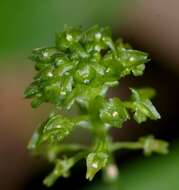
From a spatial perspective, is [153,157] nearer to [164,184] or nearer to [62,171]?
[164,184]

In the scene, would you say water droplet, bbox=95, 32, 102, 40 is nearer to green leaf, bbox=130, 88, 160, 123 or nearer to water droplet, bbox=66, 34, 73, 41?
water droplet, bbox=66, 34, 73, 41

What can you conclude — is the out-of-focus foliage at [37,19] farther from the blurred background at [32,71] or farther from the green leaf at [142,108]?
the green leaf at [142,108]

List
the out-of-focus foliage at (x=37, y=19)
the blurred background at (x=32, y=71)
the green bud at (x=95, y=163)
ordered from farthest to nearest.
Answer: the out-of-focus foliage at (x=37, y=19)
the blurred background at (x=32, y=71)
the green bud at (x=95, y=163)

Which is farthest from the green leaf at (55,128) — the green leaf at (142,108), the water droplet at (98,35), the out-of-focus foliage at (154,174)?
the out-of-focus foliage at (154,174)

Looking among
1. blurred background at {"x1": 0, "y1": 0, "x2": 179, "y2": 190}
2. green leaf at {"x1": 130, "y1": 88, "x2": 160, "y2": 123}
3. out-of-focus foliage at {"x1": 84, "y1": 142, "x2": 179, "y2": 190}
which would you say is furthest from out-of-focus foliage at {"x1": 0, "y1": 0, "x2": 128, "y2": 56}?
green leaf at {"x1": 130, "y1": 88, "x2": 160, "y2": 123}

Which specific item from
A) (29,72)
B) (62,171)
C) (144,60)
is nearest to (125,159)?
(29,72)

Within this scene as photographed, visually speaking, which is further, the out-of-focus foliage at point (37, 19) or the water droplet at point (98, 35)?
the out-of-focus foliage at point (37, 19)

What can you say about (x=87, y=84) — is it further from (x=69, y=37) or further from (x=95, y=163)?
(x=95, y=163)
